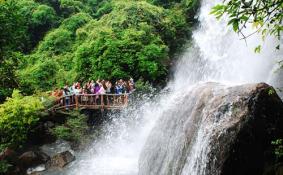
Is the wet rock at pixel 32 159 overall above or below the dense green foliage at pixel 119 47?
below

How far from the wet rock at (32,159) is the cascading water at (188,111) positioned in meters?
1.43

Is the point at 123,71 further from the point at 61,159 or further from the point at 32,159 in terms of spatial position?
the point at 32,159

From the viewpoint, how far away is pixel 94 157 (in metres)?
18.7

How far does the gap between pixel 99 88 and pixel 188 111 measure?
28.5ft

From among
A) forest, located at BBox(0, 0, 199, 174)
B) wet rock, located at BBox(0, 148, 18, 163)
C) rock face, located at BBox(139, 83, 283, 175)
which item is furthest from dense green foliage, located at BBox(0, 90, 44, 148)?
rock face, located at BBox(139, 83, 283, 175)

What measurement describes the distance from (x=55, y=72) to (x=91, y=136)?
752 cm

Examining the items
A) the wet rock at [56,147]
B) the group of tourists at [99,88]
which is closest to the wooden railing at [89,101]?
the group of tourists at [99,88]

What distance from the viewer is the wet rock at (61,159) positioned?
60.0 feet

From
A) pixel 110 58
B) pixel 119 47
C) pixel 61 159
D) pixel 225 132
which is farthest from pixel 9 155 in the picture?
pixel 225 132

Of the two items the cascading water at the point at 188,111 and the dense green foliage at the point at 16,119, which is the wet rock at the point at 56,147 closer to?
the cascading water at the point at 188,111

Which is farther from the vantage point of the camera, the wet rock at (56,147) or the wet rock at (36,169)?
the wet rock at (56,147)

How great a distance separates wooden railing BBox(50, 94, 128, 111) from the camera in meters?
20.5

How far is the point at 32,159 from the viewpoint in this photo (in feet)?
60.4

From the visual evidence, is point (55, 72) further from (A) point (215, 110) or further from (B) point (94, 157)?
(A) point (215, 110)
